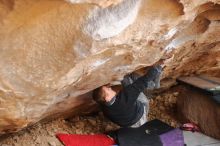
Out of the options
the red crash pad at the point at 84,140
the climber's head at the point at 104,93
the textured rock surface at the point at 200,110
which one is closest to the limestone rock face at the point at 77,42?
the climber's head at the point at 104,93

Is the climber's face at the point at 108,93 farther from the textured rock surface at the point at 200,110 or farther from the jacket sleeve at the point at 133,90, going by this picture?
the textured rock surface at the point at 200,110

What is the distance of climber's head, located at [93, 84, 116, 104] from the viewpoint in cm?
286

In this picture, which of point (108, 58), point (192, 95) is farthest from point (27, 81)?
point (192, 95)

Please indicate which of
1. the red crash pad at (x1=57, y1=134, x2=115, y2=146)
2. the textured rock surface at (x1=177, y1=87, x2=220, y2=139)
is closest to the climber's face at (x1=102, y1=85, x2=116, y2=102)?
the red crash pad at (x1=57, y1=134, x2=115, y2=146)

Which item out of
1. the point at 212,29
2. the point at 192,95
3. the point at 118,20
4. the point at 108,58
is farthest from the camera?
the point at 192,95

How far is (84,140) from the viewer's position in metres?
2.93

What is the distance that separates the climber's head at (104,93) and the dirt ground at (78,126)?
0.39 metres

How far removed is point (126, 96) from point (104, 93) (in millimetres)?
193

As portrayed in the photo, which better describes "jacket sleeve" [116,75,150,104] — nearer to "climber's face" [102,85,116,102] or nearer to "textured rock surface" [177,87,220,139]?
"climber's face" [102,85,116,102]

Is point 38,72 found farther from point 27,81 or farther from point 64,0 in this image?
point 64,0

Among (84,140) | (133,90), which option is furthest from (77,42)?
(84,140)

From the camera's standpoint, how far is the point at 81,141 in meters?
2.90

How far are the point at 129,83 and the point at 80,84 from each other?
56 cm

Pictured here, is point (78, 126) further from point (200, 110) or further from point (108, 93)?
point (200, 110)
